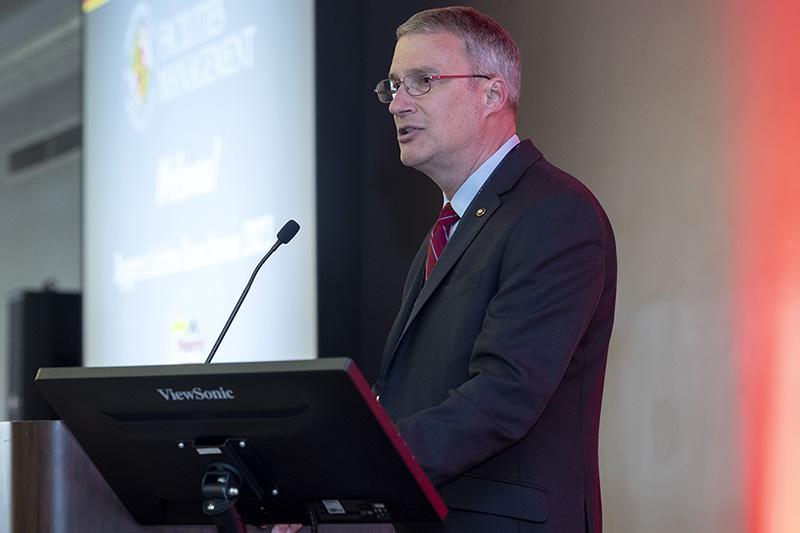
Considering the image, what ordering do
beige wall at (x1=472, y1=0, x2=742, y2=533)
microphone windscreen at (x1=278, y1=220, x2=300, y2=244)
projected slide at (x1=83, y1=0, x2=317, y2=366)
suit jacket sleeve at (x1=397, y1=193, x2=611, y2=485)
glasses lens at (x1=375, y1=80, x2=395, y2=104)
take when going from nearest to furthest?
1. suit jacket sleeve at (x1=397, y1=193, x2=611, y2=485)
2. microphone windscreen at (x1=278, y1=220, x2=300, y2=244)
3. glasses lens at (x1=375, y1=80, x2=395, y2=104)
4. beige wall at (x1=472, y1=0, x2=742, y2=533)
5. projected slide at (x1=83, y1=0, x2=317, y2=366)

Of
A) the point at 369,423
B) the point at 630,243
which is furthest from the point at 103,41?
the point at 369,423

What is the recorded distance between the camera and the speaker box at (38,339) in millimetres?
6934

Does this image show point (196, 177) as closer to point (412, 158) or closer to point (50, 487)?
point (412, 158)

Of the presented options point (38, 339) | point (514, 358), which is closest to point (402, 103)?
point (514, 358)

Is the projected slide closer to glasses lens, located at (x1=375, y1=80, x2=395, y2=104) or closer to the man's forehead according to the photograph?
glasses lens, located at (x1=375, y1=80, x2=395, y2=104)

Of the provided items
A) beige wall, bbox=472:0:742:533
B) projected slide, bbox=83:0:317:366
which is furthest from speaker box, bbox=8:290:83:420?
beige wall, bbox=472:0:742:533

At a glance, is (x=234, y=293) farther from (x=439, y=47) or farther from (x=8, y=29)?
(x=8, y=29)

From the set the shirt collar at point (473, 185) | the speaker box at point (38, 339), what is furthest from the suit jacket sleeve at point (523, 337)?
the speaker box at point (38, 339)

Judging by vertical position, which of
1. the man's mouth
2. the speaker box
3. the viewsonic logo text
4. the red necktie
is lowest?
the speaker box

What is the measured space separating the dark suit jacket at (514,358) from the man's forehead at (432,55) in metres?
0.27

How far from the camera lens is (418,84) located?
238 centimetres

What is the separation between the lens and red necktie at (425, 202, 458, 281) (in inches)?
92.0

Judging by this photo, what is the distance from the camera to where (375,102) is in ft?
13.4

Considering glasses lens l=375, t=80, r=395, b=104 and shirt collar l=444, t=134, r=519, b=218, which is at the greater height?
glasses lens l=375, t=80, r=395, b=104
